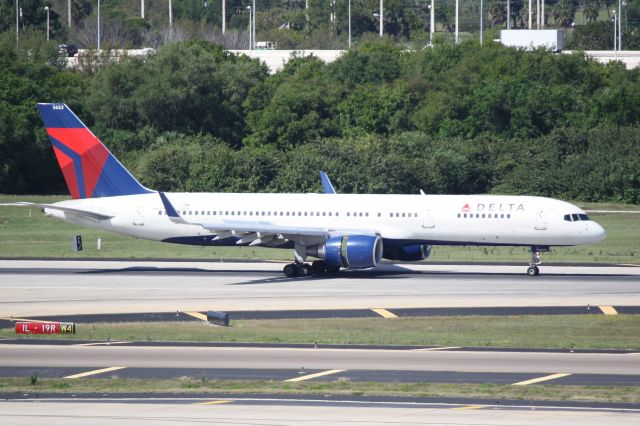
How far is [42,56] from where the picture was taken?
119750 millimetres

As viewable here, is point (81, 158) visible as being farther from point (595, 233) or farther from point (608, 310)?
point (608, 310)

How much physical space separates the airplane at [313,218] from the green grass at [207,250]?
6.63 meters

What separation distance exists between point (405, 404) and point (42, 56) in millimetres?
103143

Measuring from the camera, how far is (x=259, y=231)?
48938 millimetres

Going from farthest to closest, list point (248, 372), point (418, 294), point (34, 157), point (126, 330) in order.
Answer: point (34, 157), point (418, 294), point (126, 330), point (248, 372)

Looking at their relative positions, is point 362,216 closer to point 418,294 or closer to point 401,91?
point 418,294

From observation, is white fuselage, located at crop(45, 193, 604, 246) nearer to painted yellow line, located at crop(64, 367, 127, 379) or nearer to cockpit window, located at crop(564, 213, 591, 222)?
cockpit window, located at crop(564, 213, 591, 222)

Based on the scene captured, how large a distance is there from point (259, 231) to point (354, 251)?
14.1 feet

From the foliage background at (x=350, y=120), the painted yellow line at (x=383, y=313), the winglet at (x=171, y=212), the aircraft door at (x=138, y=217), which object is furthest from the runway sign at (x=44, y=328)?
the foliage background at (x=350, y=120)

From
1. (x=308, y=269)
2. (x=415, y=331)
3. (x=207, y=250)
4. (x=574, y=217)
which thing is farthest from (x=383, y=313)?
(x=207, y=250)

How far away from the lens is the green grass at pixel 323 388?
2467cm

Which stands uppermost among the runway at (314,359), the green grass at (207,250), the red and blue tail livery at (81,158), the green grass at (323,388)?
the red and blue tail livery at (81,158)

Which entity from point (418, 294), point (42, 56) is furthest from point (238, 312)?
point (42, 56)

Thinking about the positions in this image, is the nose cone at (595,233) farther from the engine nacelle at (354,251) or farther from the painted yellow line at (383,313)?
the painted yellow line at (383,313)
